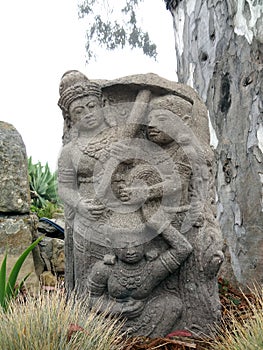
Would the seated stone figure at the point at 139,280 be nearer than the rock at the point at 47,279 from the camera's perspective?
Yes

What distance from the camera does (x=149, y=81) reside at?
2.99 metres

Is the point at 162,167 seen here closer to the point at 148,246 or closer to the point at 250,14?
the point at 148,246

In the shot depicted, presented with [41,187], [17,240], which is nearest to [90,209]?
[17,240]

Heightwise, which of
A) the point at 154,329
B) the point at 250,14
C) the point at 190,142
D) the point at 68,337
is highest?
the point at 250,14

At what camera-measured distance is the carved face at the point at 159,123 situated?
2.93m

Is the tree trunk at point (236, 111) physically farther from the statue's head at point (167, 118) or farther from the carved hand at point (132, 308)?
the carved hand at point (132, 308)

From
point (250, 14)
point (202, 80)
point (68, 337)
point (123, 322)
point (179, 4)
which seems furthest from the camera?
point (179, 4)

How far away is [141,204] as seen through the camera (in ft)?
9.52

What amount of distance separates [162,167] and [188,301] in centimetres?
87

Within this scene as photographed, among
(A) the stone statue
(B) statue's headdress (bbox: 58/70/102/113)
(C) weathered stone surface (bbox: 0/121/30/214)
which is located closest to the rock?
(C) weathered stone surface (bbox: 0/121/30/214)

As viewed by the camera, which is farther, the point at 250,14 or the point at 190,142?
the point at 250,14

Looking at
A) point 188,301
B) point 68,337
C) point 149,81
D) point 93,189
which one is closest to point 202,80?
point 149,81

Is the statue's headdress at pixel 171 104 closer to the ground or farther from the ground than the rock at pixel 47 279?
farther from the ground

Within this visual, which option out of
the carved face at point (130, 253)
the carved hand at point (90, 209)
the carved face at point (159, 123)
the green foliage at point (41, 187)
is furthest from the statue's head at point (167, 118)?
the green foliage at point (41, 187)
